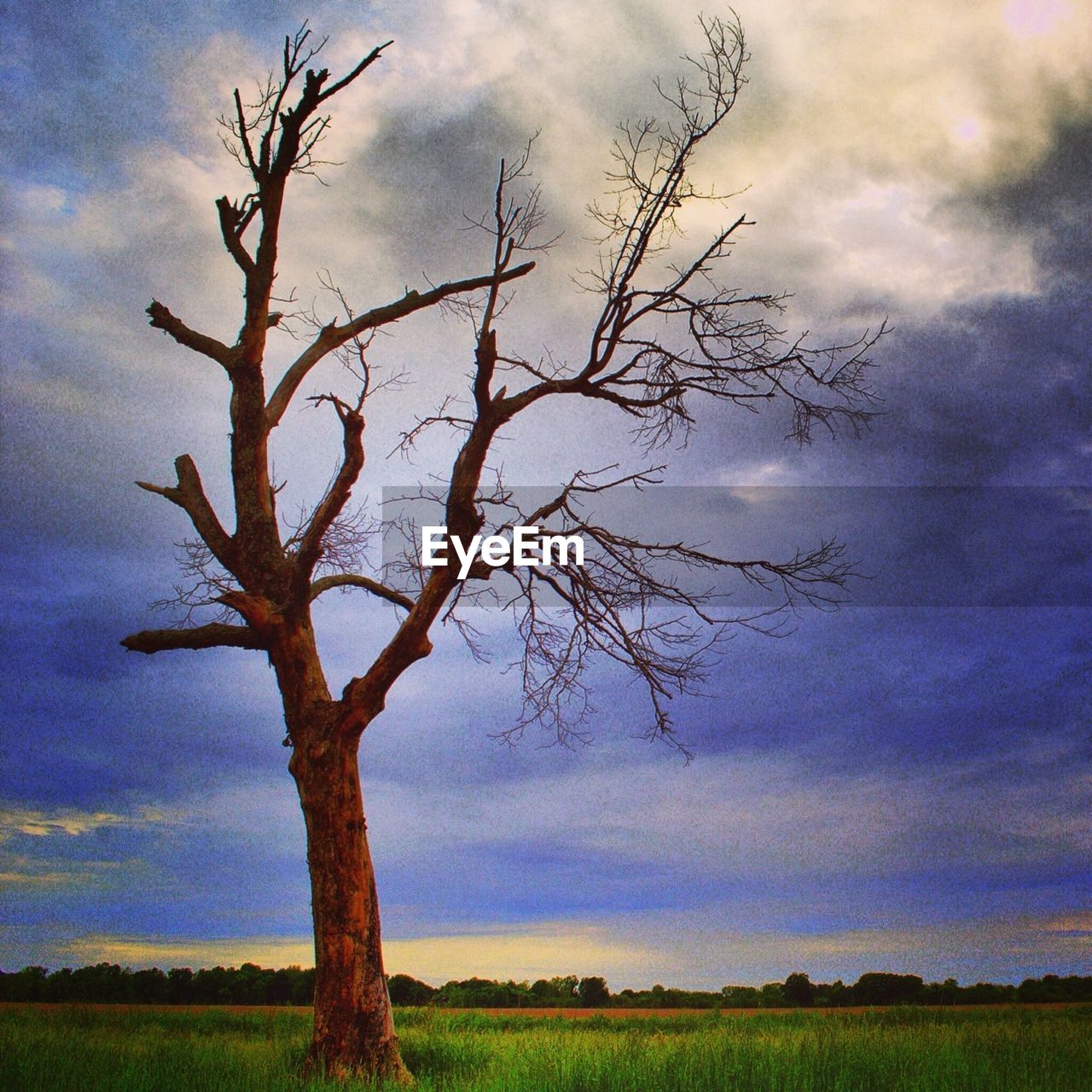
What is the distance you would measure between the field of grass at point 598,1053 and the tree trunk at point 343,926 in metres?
0.50

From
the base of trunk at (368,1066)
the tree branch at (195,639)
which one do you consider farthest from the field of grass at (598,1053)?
the tree branch at (195,639)

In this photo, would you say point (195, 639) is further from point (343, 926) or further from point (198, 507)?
point (343, 926)

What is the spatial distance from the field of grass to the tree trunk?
1.63 feet

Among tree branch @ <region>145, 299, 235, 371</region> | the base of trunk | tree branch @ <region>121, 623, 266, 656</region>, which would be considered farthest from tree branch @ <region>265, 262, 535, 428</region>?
the base of trunk

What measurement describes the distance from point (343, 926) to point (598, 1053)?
2.66m

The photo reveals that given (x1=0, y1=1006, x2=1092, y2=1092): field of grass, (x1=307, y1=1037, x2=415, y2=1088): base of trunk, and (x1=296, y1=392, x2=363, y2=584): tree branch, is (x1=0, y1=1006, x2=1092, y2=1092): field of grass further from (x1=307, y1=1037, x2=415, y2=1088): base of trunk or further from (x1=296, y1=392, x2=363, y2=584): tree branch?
(x1=296, y1=392, x2=363, y2=584): tree branch

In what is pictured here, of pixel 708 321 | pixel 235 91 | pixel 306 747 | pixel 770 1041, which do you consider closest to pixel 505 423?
pixel 708 321

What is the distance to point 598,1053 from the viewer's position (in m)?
8.95

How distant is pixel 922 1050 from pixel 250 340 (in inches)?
380

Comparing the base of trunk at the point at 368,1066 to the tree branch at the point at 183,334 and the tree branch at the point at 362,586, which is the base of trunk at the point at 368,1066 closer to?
the tree branch at the point at 362,586

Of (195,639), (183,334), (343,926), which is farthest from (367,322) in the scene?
(343,926)

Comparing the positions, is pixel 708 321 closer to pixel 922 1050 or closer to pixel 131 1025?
pixel 922 1050

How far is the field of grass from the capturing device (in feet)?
Result: 25.6

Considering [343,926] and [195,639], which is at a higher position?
[195,639]
